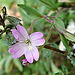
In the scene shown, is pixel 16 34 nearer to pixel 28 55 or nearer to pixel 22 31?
pixel 22 31

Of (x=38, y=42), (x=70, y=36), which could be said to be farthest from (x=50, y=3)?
(x=38, y=42)

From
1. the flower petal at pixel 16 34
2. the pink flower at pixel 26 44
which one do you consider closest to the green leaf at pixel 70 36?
the pink flower at pixel 26 44

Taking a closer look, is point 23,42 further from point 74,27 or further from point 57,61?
point 57,61

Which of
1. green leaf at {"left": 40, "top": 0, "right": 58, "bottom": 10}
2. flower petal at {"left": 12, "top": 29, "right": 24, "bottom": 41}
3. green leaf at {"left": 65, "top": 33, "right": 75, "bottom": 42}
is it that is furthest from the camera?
green leaf at {"left": 40, "top": 0, "right": 58, "bottom": 10}

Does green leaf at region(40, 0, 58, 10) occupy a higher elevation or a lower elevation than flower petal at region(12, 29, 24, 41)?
higher

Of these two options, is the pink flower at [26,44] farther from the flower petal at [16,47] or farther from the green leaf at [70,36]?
the green leaf at [70,36]

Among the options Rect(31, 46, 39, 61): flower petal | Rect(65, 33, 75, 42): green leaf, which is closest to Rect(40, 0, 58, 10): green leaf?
Rect(65, 33, 75, 42): green leaf

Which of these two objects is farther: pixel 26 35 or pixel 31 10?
pixel 31 10

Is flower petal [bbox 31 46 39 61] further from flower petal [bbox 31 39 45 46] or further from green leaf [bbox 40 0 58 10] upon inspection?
green leaf [bbox 40 0 58 10]

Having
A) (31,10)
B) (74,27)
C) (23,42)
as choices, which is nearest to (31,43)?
(23,42)

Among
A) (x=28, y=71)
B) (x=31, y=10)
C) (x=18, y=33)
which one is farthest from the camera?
(x=28, y=71)
